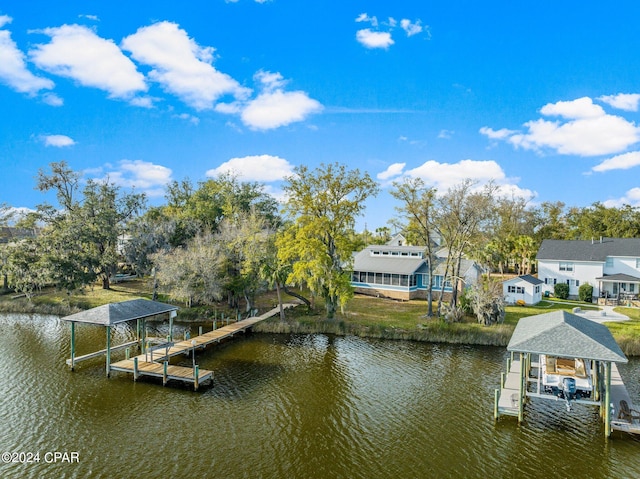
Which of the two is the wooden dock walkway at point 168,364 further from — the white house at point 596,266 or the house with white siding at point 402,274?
the white house at point 596,266

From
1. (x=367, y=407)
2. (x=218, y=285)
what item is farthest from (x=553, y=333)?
(x=218, y=285)

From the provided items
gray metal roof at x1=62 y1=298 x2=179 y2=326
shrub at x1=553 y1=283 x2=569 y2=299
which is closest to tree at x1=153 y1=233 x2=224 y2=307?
gray metal roof at x1=62 y1=298 x2=179 y2=326

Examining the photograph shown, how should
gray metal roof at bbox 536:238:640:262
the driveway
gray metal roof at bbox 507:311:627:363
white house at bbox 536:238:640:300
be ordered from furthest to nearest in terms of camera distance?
gray metal roof at bbox 536:238:640:262
white house at bbox 536:238:640:300
the driveway
gray metal roof at bbox 507:311:627:363

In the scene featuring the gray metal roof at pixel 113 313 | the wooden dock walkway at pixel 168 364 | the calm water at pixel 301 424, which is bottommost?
the calm water at pixel 301 424

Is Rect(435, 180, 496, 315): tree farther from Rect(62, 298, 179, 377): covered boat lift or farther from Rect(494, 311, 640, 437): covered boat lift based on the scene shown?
Rect(62, 298, 179, 377): covered boat lift

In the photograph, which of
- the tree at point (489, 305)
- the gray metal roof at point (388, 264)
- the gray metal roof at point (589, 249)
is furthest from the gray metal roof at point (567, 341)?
the gray metal roof at point (589, 249)

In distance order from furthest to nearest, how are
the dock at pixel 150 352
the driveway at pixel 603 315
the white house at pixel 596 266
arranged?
the white house at pixel 596 266 < the driveway at pixel 603 315 < the dock at pixel 150 352

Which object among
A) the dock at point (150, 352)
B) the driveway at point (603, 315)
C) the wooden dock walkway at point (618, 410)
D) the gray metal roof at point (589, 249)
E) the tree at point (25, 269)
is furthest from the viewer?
the gray metal roof at point (589, 249)
